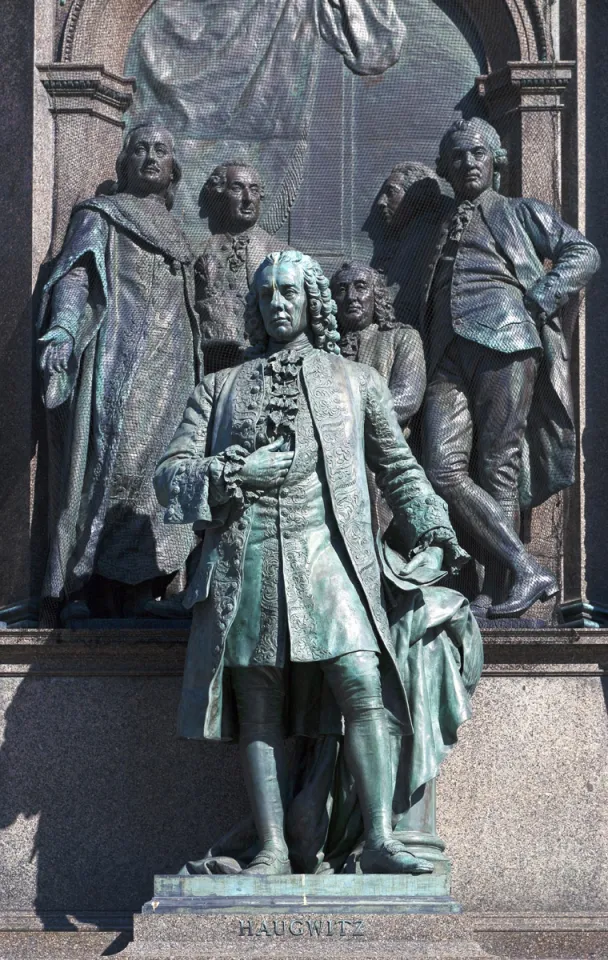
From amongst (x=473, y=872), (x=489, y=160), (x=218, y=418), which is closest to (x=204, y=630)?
(x=218, y=418)

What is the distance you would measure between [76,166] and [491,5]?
225 cm

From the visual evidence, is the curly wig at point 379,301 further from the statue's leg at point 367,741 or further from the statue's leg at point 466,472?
the statue's leg at point 367,741

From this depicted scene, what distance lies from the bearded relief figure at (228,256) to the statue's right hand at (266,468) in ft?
6.89

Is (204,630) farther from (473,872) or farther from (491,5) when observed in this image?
(491,5)

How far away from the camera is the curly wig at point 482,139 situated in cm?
1410

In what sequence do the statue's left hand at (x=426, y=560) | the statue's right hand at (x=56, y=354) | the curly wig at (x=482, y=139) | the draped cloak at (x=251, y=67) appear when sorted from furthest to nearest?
the draped cloak at (x=251, y=67)
the curly wig at (x=482, y=139)
the statue's right hand at (x=56, y=354)
the statue's left hand at (x=426, y=560)

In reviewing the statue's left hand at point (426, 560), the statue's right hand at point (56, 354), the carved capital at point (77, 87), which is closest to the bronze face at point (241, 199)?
the carved capital at point (77, 87)

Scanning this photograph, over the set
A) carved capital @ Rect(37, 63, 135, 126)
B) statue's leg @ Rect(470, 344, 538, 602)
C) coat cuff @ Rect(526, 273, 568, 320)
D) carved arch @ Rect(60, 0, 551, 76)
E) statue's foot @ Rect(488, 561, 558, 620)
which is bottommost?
statue's foot @ Rect(488, 561, 558, 620)

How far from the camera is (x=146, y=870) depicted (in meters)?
13.0

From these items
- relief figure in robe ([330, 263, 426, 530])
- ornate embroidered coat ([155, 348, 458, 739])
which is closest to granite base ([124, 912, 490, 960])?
ornate embroidered coat ([155, 348, 458, 739])

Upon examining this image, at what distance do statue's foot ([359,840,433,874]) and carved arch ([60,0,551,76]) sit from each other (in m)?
4.58

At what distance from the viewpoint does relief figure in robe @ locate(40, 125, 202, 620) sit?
1369cm

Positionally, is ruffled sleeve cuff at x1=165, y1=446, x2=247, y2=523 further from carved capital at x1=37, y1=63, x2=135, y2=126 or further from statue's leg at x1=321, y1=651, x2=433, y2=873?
carved capital at x1=37, y1=63, x2=135, y2=126

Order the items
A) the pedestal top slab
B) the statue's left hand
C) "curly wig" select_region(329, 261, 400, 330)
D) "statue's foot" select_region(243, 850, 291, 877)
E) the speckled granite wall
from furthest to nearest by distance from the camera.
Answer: "curly wig" select_region(329, 261, 400, 330)
the speckled granite wall
the statue's left hand
"statue's foot" select_region(243, 850, 291, 877)
the pedestal top slab
